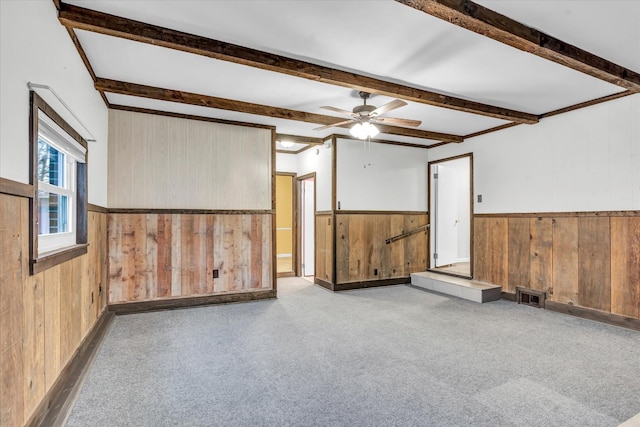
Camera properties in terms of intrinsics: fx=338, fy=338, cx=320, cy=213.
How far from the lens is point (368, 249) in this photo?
5973 mm

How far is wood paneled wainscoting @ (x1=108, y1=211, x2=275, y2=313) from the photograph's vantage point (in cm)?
424

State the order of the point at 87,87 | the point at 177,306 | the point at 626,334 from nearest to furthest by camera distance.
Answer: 1. the point at 87,87
2. the point at 626,334
3. the point at 177,306

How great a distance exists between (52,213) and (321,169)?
4.22 m

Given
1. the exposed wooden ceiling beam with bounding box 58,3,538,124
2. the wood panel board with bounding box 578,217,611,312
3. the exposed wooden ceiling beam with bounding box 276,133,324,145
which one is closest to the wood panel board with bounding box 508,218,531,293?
the wood panel board with bounding box 578,217,611,312

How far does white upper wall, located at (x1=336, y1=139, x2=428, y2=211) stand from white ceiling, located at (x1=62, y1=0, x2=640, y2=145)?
166cm

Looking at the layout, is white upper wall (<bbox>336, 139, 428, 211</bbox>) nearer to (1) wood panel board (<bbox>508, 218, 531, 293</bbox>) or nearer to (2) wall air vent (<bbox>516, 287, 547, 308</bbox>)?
(1) wood panel board (<bbox>508, 218, 531, 293</bbox>)

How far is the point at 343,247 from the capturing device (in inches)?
227

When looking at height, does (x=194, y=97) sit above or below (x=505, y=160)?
above

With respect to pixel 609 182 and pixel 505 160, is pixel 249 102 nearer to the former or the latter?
pixel 505 160

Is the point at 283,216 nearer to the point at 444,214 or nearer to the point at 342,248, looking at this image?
the point at 342,248

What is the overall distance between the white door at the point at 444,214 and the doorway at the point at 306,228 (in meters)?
2.38

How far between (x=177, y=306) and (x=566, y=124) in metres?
5.60

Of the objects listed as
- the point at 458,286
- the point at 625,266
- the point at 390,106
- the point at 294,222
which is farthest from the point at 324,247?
the point at 625,266

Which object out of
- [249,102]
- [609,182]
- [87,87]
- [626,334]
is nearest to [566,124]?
[609,182]
